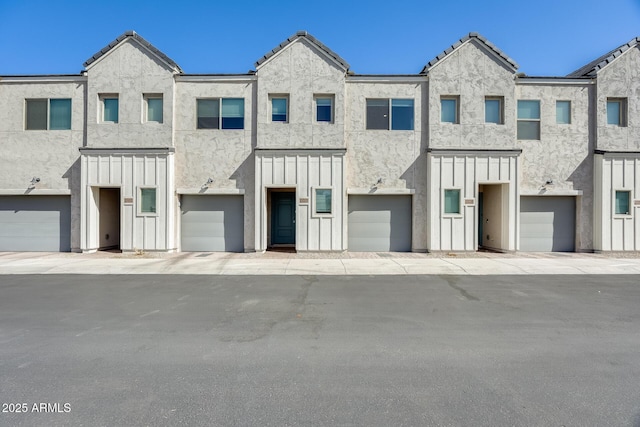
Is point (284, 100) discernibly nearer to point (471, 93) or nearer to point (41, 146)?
point (471, 93)

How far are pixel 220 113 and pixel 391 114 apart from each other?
7.34 m

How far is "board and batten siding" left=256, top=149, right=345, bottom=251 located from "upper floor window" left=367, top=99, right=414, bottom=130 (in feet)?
7.62

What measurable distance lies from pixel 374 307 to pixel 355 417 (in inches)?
132

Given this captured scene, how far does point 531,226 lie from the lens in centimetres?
1373

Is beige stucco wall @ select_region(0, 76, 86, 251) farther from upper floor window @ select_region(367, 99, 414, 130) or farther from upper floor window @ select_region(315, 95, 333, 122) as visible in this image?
upper floor window @ select_region(367, 99, 414, 130)

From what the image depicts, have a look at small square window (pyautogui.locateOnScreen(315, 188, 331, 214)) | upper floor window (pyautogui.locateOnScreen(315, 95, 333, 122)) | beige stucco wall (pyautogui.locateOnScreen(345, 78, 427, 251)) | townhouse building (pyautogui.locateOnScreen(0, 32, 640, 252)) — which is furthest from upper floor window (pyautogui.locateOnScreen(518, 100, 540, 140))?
small square window (pyautogui.locateOnScreen(315, 188, 331, 214))

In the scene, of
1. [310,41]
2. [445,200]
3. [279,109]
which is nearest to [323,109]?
[279,109]

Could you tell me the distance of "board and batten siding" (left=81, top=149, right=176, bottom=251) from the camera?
502 inches

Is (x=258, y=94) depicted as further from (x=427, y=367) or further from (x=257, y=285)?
(x=427, y=367)

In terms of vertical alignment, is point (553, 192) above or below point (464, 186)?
below

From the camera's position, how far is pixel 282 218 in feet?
49.0

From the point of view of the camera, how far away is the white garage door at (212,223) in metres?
13.5

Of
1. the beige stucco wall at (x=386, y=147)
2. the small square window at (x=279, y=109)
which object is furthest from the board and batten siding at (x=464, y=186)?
the small square window at (x=279, y=109)

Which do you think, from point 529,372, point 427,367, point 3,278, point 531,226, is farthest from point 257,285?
point 531,226
